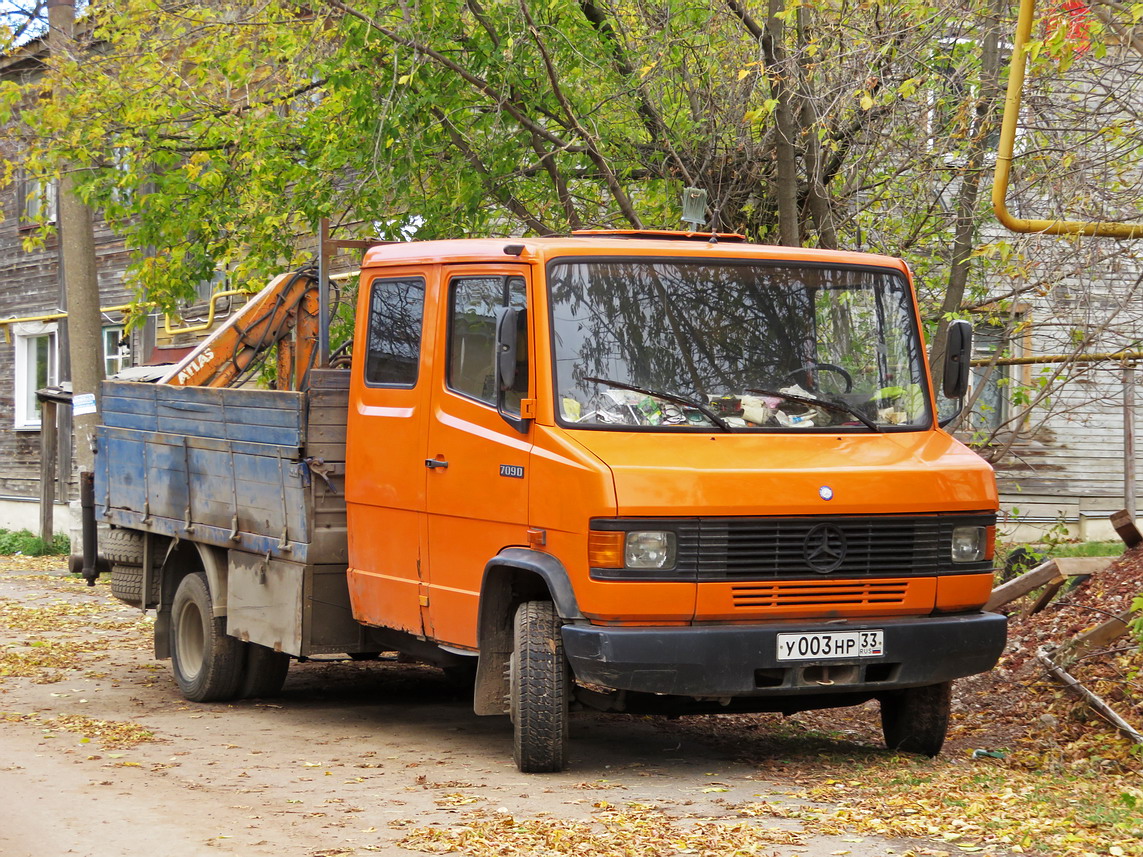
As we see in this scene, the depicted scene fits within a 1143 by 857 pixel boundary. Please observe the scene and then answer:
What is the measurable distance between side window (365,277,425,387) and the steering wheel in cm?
180

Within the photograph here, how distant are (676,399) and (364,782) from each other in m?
2.14

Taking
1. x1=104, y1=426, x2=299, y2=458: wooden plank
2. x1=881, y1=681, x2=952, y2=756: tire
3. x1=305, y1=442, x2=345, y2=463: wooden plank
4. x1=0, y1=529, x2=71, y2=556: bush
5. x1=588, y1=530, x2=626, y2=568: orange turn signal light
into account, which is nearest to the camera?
x1=588, y1=530, x2=626, y2=568: orange turn signal light

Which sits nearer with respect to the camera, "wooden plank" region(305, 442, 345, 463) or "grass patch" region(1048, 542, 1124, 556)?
"wooden plank" region(305, 442, 345, 463)

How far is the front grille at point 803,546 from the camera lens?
6.54 meters

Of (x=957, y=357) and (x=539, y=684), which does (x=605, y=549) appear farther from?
(x=957, y=357)

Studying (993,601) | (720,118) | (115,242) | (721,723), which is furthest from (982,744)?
(115,242)

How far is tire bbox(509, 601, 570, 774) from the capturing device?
6.78 m

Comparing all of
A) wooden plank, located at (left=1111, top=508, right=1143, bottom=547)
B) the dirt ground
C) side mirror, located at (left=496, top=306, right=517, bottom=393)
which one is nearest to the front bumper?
the dirt ground

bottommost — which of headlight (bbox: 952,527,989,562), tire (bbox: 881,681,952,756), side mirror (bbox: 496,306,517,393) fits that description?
tire (bbox: 881,681,952,756)

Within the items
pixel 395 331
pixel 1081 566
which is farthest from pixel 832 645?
pixel 1081 566

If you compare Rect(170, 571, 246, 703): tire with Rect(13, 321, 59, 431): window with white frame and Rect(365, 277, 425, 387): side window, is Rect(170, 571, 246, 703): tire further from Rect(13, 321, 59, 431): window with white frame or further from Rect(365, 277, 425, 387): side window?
Rect(13, 321, 59, 431): window with white frame

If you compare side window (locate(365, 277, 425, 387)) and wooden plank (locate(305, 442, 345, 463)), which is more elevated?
side window (locate(365, 277, 425, 387))

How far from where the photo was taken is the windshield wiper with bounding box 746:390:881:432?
726 centimetres

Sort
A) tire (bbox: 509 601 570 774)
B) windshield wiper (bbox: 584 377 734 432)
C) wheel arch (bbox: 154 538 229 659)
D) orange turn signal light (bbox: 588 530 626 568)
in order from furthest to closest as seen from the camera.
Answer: wheel arch (bbox: 154 538 229 659), windshield wiper (bbox: 584 377 734 432), tire (bbox: 509 601 570 774), orange turn signal light (bbox: 588 530 626 568)
